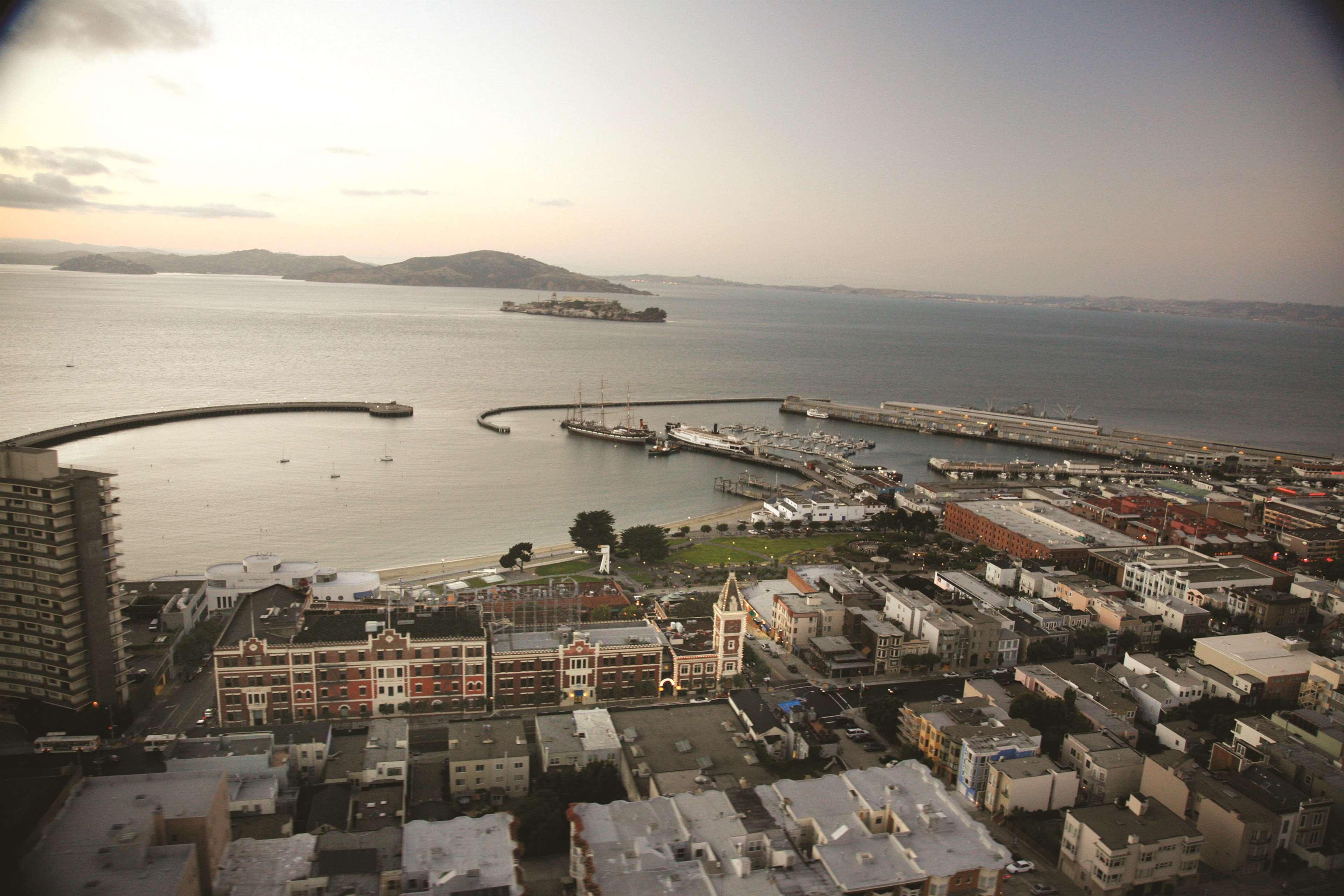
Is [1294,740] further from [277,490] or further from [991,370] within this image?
[991,370]

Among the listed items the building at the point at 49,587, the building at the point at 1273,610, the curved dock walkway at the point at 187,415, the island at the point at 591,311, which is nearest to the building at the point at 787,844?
the building at the point at 49,587

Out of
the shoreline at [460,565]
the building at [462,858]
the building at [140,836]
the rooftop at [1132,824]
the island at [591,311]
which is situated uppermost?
the island at [591,311]

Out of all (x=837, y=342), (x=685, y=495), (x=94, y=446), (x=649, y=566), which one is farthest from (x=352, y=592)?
(x=837, y=342)

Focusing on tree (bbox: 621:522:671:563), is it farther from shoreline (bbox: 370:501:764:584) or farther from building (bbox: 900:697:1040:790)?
building (bbox: 900:697:1040:790)

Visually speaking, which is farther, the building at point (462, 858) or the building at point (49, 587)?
the building at point (49, 587)

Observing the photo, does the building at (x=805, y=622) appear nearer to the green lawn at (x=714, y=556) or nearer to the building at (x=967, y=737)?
the building at (x=967, y=737)

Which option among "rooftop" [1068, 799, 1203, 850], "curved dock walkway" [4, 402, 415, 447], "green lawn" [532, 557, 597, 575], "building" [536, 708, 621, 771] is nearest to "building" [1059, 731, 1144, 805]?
"rooftop" [1068, 799, 1203, 850]
